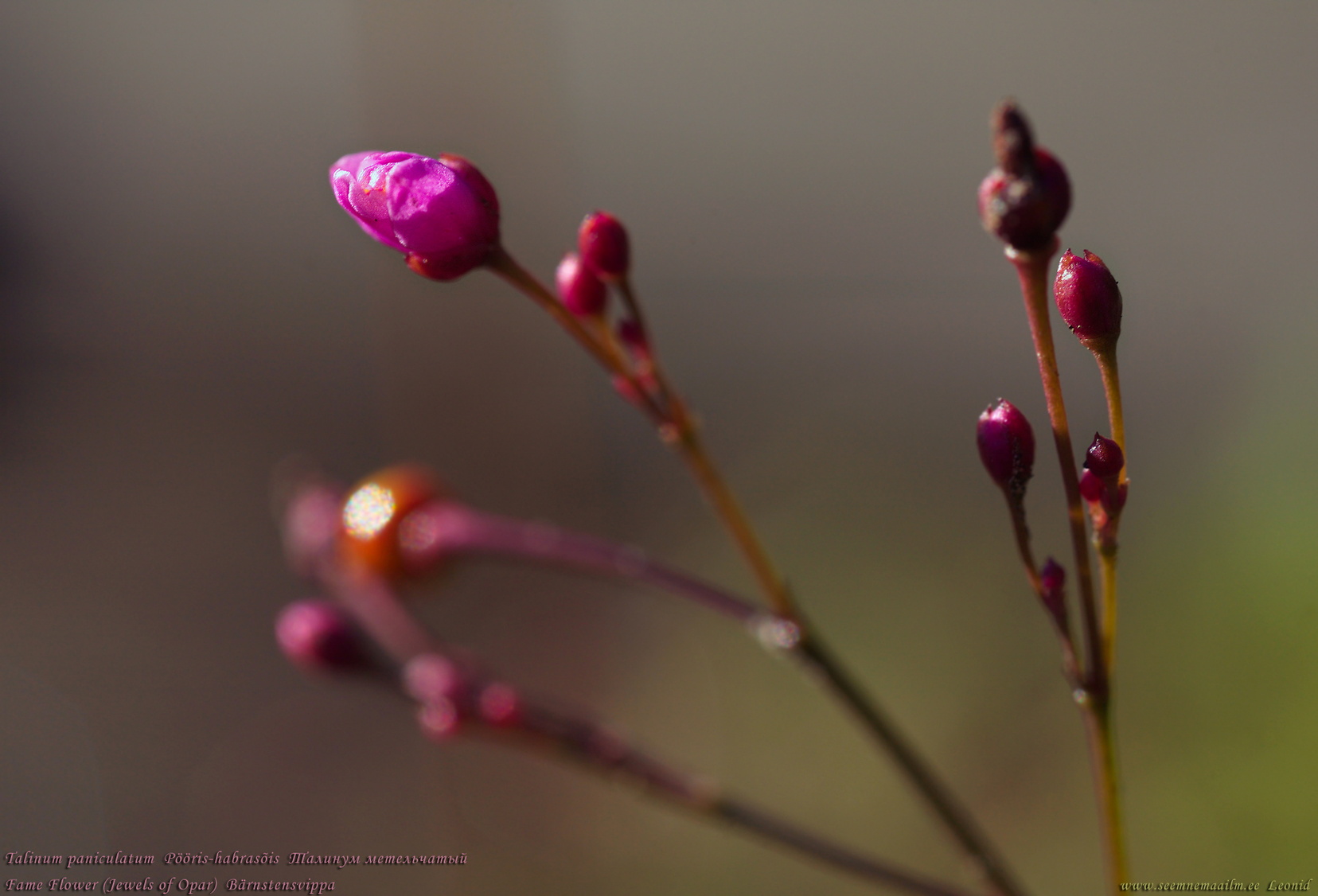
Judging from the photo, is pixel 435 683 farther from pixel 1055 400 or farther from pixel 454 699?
pixel 1055 400

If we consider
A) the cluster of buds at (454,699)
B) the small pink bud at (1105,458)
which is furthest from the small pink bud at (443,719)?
the small pink bud at (1105,458)

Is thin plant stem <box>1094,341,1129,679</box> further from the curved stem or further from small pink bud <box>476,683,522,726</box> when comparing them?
small pink bud <box>476,683,522,726</box>

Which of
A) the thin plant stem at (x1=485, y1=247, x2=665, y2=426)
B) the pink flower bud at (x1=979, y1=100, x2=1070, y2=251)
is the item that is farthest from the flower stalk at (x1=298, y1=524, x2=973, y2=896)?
the pink flower bud at (x1=979, y1=100, x2=1070, y2=251)

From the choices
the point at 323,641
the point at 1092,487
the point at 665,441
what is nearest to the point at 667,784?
the point at 665,441

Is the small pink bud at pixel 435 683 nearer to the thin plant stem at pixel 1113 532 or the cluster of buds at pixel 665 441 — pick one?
the cluster of buds at pixel 665 441

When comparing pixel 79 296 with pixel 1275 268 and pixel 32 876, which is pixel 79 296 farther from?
pixel 1275 268

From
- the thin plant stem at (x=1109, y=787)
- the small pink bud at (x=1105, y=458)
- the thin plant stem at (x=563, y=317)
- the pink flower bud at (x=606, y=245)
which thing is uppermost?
the pink flower bud at (x=606, y=245)

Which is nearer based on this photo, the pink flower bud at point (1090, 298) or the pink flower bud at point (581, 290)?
the pink flower bud at point (1090, 298)
